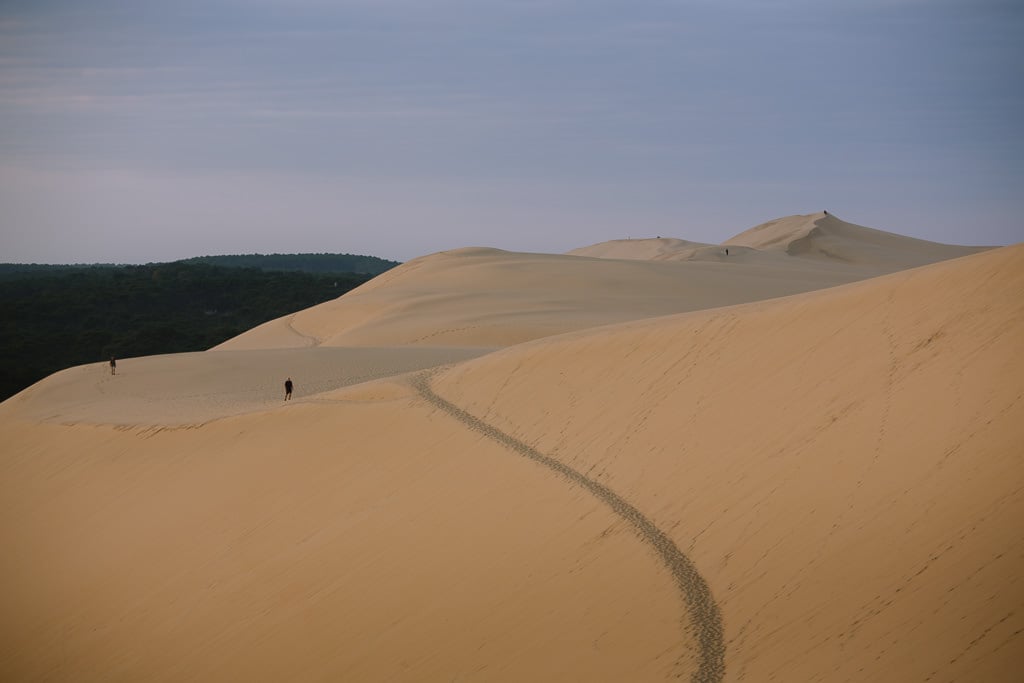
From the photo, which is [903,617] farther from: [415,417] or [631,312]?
[631,312]

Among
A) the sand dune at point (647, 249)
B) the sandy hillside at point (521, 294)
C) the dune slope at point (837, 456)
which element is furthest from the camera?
the sand dune at point (647, 249)

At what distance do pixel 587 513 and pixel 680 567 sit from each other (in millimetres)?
1912

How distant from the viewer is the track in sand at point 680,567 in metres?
7.60

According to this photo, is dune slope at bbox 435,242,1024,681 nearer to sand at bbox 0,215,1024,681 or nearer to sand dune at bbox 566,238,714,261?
sand at bbox 0,215,1024,681

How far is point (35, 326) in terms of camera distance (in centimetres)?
6975

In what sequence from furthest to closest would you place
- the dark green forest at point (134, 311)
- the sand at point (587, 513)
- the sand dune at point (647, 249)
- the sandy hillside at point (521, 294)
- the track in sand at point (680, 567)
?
1. the sand dune at point (647, 249)
2. the dark green forest at point (134, 311)
3. the sandy hillside at point (521, 294)
4. the sand at point (587, 513)
5. the track in sand at point (680, 567)

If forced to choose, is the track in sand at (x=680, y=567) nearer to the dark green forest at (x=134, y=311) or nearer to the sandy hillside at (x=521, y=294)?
the sandy hillside at (x=521, y=294)

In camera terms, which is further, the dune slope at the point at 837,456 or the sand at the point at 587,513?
the sand at the point at 587,513

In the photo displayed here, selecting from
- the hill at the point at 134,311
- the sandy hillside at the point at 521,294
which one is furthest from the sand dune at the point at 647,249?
the hill at the point at 134,311

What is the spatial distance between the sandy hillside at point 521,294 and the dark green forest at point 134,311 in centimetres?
1525

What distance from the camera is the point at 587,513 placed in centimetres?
1106

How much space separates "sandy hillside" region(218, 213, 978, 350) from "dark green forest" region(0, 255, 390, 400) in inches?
601

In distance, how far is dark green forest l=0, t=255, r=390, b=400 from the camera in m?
58.4

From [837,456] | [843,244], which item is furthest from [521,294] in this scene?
[843,244]
